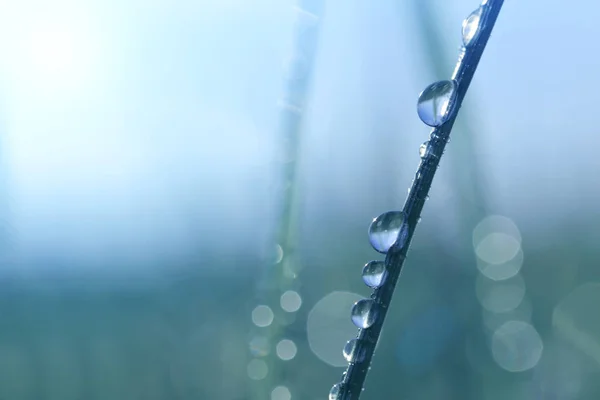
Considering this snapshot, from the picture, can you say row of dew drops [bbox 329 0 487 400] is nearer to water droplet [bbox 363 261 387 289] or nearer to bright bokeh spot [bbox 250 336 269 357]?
water droplet [bbox 363 261 387 289]

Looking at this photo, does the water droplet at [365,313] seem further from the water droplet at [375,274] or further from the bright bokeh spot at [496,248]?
the bright bokeh spot at [496,248]

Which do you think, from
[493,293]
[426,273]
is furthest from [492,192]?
[426,273]

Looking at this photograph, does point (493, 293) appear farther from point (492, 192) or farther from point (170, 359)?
point (170, 359)

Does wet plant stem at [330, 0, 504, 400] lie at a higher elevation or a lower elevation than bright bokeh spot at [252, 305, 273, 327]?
higher

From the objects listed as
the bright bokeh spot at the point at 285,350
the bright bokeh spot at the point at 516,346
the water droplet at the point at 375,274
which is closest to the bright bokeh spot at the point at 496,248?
the bright bokeh spot at the point at 516,346

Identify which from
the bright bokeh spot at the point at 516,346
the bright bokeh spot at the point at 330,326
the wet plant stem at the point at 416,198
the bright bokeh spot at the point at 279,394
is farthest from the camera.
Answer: the bright bokeh spot at the point at 330,326

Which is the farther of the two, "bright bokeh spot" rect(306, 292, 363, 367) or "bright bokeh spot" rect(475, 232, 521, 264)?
"bright bokeh spot" rect(306, 292, 363, 367)

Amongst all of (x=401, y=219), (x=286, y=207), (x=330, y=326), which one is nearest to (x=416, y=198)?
(x=401, y=219)

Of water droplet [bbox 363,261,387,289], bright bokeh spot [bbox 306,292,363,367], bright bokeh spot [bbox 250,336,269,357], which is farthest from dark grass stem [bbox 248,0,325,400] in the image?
bright bokeh spot [bbox 306,292,363,367]
